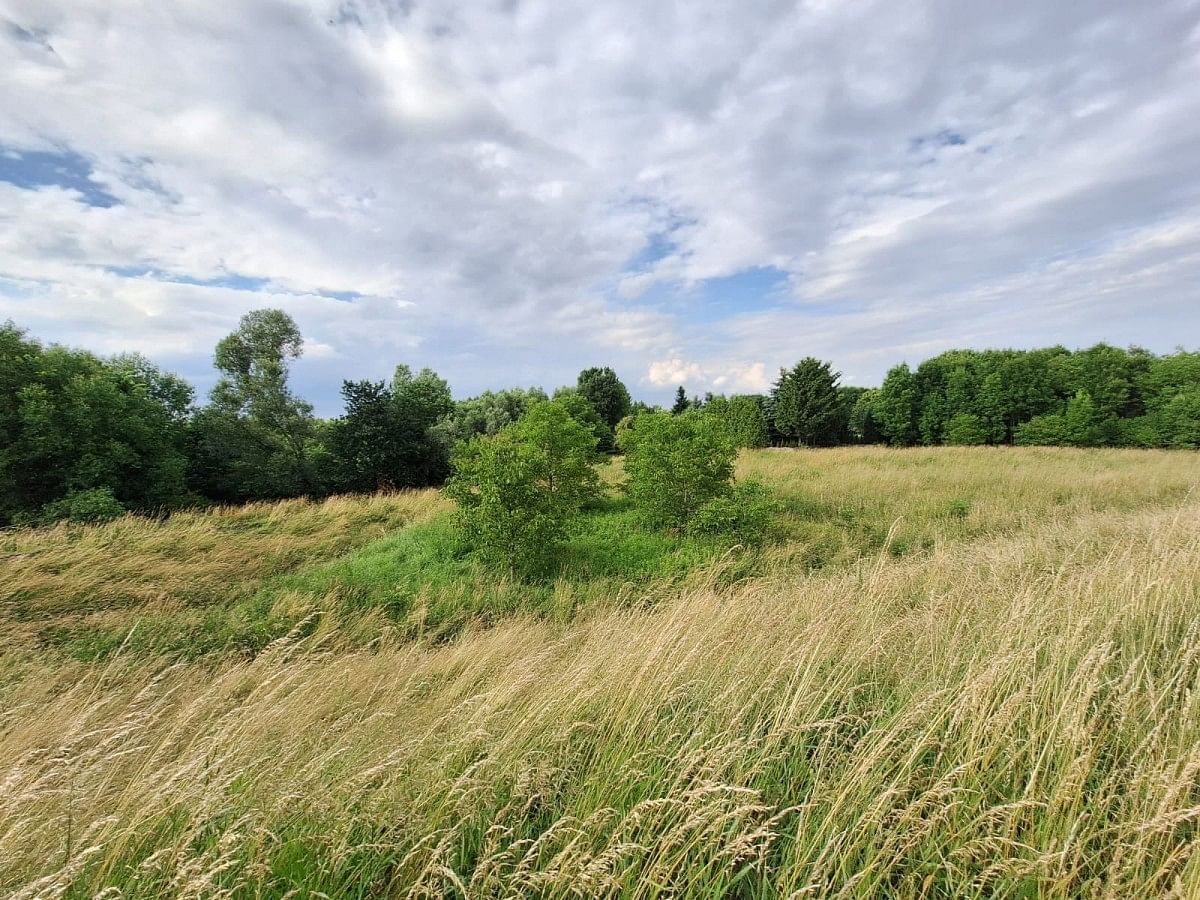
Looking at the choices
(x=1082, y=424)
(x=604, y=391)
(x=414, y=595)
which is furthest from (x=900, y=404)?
(x=414, y=595)

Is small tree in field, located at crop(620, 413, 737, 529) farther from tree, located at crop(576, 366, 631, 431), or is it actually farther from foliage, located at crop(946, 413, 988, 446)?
foliage, located at crop(946, 413, 988, 446)

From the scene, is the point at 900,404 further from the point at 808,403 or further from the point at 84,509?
the point at 84,509

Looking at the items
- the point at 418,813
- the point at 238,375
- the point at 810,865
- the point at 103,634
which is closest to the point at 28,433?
the point at 238,375

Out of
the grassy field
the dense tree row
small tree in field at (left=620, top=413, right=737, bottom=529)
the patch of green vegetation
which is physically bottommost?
the patch of green vegetation

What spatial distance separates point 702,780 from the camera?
1812mm

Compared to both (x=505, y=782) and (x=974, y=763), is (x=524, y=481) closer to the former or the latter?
(x=505, y=782)

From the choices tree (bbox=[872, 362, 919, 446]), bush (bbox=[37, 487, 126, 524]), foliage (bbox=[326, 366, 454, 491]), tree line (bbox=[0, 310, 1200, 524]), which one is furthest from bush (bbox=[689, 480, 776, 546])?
tree (bbox=[872, 362, 919, 446])

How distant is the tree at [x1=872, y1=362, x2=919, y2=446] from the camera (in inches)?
1773

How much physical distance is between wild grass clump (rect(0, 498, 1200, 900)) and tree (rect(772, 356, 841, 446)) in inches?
1602

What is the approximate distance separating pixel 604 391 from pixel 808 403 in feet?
59.1

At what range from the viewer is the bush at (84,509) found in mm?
14648

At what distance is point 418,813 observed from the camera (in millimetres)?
1920

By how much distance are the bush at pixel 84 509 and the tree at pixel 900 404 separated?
53.6 m

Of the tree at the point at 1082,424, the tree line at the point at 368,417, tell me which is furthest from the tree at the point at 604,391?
the tree at the point at 1082,424
